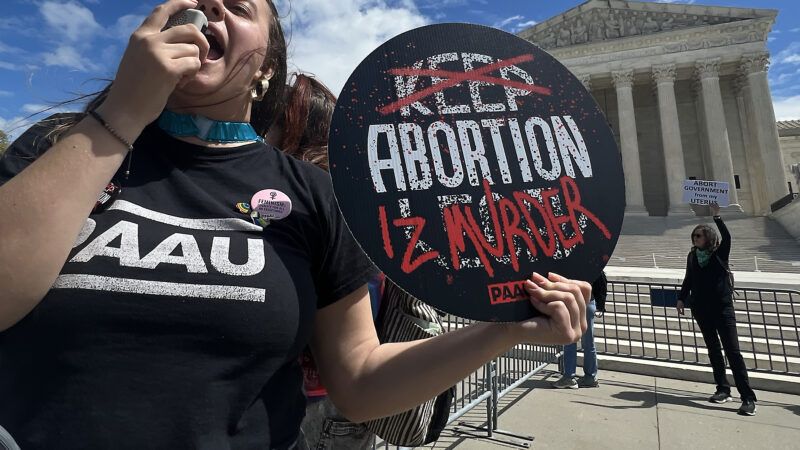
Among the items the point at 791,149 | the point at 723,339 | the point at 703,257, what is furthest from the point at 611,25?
the point at 723,339

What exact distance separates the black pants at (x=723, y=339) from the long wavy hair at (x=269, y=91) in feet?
20.8

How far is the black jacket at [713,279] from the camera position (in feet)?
19.5

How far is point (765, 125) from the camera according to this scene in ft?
102

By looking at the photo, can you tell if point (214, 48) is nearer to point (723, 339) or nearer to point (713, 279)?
point (713, 279)

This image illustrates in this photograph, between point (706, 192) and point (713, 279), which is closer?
point (713, 279)

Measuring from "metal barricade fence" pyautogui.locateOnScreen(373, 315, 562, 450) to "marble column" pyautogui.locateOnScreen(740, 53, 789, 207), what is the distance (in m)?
32.7

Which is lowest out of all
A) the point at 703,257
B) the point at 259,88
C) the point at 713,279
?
the point at 713,279

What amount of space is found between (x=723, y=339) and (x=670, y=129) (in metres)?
31.9

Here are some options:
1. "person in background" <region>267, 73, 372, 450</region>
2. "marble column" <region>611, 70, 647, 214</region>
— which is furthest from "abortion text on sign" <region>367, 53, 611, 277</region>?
"marble column" <region>611, 70, 647, 214</region>

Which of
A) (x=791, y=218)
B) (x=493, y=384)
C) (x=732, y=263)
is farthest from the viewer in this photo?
(x=791, y=218)

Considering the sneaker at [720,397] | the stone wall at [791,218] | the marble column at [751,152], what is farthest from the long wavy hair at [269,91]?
the marble column at [751,152]

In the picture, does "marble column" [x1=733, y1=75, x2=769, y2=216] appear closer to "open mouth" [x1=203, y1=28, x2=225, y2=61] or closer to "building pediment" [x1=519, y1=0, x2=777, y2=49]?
"building pediment" [x1=519, y1=0, x2=777, y2=49]

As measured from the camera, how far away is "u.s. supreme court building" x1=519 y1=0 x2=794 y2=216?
103 ft

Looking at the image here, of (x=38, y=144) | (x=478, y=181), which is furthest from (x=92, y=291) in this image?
(x=478, y=181)
